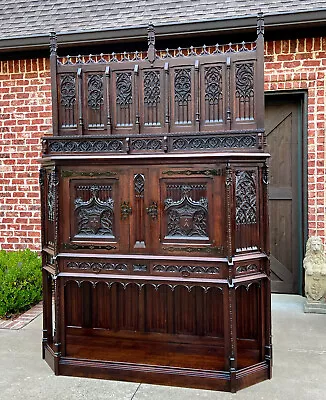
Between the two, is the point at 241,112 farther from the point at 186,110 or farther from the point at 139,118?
the point at 139,118

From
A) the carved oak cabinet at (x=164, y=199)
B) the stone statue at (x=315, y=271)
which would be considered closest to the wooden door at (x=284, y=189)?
the stone statue at (x=315, y=271)

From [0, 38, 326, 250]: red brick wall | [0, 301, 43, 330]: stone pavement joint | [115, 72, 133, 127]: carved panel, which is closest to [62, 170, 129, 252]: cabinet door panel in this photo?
[115, 72, 133, 127]: carved panel

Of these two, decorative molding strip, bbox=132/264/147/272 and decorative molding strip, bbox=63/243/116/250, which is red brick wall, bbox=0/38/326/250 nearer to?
decorative molding strip, bbox=63/243/116/250

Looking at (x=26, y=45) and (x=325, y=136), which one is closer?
(x=325, y=136)

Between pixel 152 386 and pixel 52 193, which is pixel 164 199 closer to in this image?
pixel 52 193

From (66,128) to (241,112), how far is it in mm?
1555

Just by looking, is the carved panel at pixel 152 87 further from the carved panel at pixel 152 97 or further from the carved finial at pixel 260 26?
the carved finial at pixel 260 26

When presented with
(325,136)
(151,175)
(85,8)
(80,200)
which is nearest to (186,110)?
(151,175)

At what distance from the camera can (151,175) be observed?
12.5 feet

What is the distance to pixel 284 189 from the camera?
6.05 m

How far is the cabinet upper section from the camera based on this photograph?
381 cm

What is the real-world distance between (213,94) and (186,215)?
1056 mm

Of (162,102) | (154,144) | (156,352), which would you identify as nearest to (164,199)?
(154,144)

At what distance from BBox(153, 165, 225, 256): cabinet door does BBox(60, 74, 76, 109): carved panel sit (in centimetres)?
110
